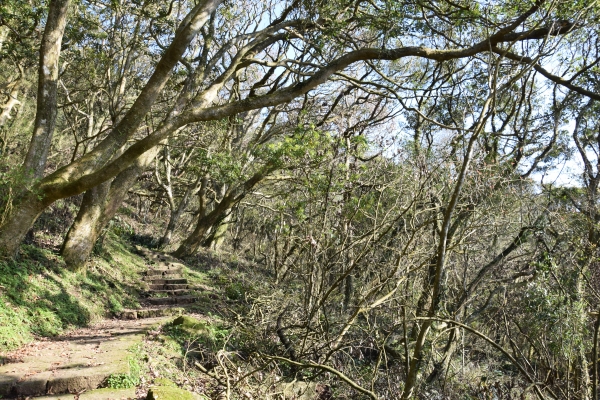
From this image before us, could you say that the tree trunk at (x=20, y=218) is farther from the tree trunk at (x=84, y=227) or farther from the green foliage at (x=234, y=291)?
the green foliage at (x=234, y=291)

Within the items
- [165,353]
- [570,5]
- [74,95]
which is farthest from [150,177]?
[570,5]

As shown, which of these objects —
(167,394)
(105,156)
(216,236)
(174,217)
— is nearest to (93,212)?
(105,156)

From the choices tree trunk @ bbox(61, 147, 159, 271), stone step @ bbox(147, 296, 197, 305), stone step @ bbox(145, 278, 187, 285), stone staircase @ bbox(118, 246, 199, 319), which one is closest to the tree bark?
stone staircase @ bbox(118, 246, 199, 319)

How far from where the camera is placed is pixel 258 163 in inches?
553

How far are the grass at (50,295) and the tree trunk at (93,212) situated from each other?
0.32m

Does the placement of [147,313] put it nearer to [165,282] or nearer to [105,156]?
[165,282]

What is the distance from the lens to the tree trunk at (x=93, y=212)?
29.8ft

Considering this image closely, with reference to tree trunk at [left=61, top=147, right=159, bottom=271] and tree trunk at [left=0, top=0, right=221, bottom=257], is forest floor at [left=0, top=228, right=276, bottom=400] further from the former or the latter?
tree trunk at [left=0, top=0, right=221, bottom=257]

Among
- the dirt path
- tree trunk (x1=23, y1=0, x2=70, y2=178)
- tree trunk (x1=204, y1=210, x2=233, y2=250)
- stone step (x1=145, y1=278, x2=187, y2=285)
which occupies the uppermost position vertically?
tree trunk (x1=23, y1=0, x2=70, y2=178)

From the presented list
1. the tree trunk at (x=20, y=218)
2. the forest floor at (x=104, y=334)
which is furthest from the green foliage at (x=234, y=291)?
the tree trunk at (x=20, y=218)

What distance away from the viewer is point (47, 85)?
7.18 m

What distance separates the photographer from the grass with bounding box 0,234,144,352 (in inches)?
248

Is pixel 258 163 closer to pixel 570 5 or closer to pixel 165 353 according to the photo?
pixel 165 353

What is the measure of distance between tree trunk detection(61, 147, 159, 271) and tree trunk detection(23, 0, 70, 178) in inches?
77.6
